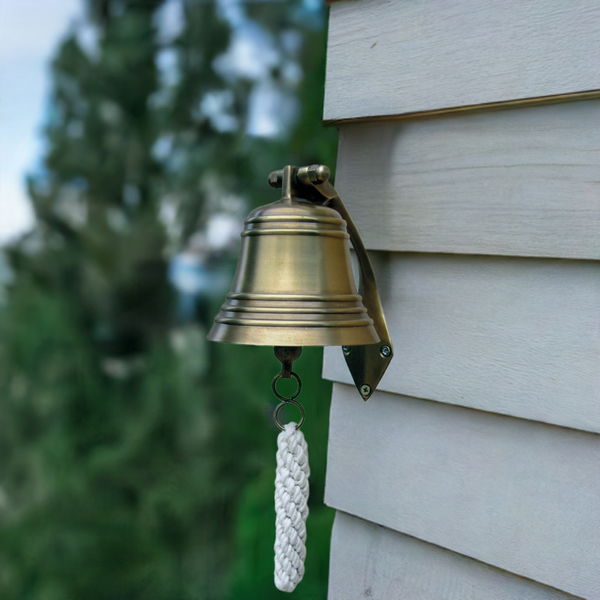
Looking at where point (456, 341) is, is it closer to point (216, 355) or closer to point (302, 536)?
point (302, 536)

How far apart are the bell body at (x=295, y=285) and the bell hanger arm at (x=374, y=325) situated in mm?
48

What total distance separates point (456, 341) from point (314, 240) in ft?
0.65

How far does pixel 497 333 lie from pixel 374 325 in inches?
5.5

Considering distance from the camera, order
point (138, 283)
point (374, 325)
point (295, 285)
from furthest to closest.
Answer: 1. point (138, 283)
2. point (374, 325)
3. point (295, 285)

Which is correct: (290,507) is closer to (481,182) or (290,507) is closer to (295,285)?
(295,285)

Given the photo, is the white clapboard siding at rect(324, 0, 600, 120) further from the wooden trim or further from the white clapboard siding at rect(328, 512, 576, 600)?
the white clapboard siding at rect(328, 512, 576, 600)

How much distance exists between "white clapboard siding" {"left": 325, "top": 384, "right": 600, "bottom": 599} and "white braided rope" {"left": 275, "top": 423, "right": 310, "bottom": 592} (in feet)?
0.50

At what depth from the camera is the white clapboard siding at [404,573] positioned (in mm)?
590

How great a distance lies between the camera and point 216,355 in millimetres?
1156

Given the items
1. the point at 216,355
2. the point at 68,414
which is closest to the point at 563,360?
the point at 216,355

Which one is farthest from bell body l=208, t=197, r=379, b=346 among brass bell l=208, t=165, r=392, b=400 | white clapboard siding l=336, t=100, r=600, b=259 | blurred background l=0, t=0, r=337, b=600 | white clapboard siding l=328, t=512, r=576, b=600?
blurred background l=0, t=0, r=337, b=600

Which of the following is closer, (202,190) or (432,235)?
(432,235)

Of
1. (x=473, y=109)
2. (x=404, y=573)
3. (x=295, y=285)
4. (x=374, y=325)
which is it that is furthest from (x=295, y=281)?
(x=404, y=573)

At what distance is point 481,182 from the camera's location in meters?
0.59
